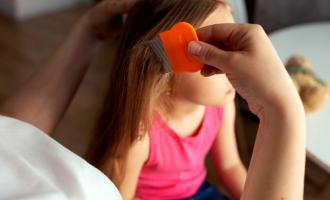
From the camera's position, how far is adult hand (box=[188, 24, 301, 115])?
604 millimetres

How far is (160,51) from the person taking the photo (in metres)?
0.71

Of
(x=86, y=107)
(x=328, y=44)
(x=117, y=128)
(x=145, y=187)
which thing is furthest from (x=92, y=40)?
(x=86, y=107)

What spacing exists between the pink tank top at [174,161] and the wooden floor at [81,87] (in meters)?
0.48

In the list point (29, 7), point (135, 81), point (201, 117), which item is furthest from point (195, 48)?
point (29, 7)

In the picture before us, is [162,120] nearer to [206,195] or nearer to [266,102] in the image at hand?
[206,195]

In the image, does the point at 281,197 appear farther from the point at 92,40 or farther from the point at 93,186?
the point at 92,40

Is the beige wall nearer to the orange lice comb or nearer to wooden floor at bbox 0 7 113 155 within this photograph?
wooden floor at bbox 0 7 113 155

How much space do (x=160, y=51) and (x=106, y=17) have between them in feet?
0.78

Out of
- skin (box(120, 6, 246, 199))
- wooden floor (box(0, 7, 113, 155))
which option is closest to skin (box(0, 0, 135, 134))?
skin (box(120, 6, 246, 199))

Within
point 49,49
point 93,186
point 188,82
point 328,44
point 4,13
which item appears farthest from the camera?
point 4,13

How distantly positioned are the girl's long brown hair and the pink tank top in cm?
8

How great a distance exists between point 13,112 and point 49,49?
158cm

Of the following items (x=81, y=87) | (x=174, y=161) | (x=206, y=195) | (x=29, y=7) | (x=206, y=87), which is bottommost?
(x=81, y=87)

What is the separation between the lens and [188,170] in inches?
41.4
